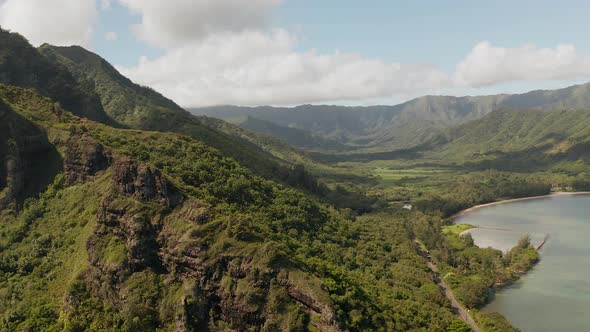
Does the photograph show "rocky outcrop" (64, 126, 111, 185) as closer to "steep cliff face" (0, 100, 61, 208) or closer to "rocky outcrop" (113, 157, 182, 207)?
"steep cliff face" (0, 100, 61, 208)

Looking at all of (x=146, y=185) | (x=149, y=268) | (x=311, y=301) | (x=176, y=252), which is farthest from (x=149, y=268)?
(x=311, y=301)

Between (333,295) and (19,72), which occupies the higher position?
(19,72)

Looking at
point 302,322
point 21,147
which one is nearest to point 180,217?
point 302,322

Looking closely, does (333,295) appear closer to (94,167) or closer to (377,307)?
(377,307)

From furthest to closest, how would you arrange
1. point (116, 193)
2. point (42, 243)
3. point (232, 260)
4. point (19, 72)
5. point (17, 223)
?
point (19, 72) < point (17, 223) < point (42, 243) < point (116, 193) < point (232, 260)

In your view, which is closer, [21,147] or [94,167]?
[94,167]

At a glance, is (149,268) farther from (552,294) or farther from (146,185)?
(552,294)

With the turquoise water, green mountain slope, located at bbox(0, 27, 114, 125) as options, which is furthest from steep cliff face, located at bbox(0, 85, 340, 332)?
green mountain slope, located at bbox(0, 27, 114, 125)
